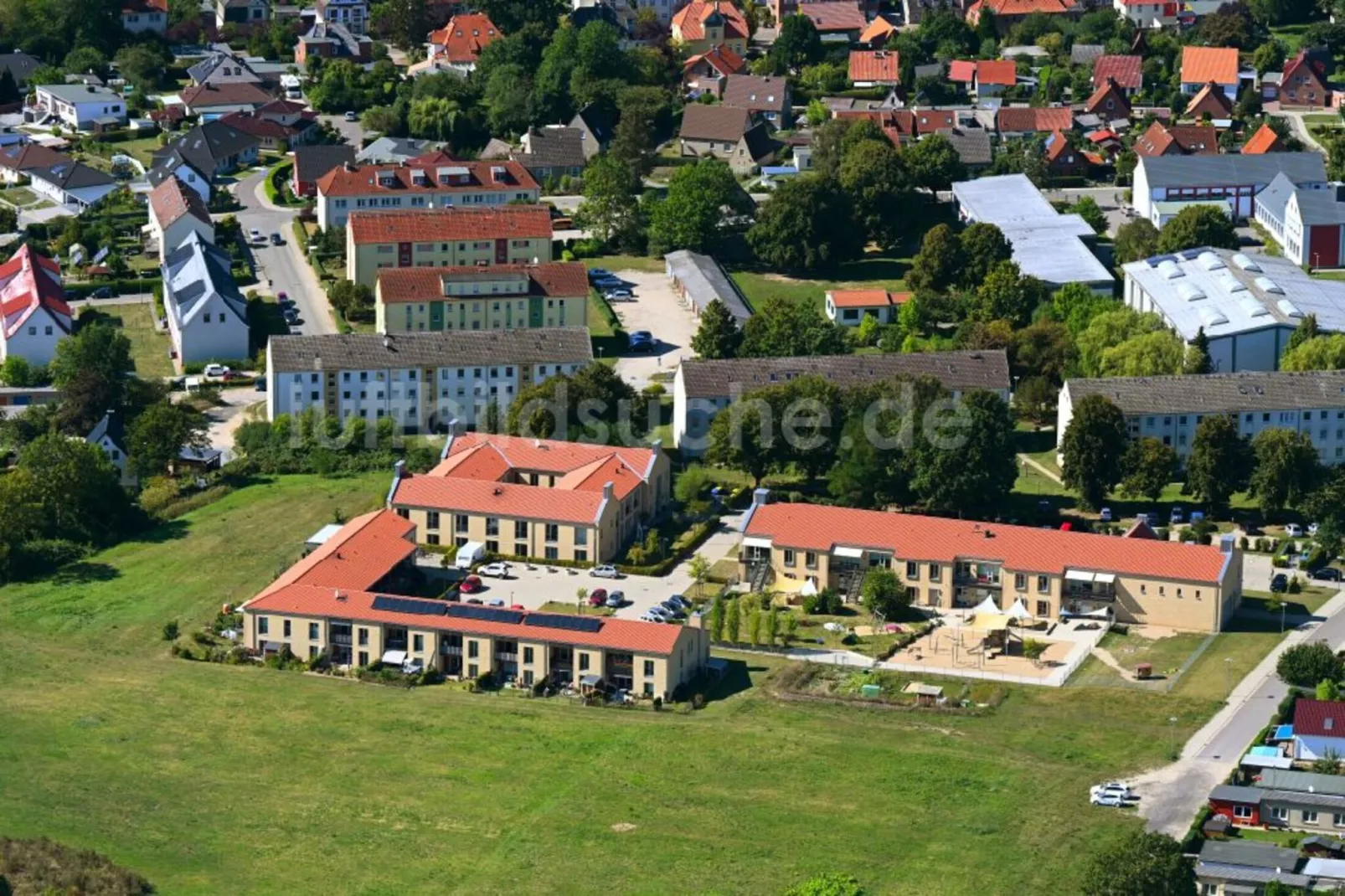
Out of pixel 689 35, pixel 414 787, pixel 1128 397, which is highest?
pixel 689 35

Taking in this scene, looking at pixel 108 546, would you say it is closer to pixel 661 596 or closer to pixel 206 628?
pixel 206 628

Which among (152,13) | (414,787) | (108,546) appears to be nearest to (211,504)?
(108,546)

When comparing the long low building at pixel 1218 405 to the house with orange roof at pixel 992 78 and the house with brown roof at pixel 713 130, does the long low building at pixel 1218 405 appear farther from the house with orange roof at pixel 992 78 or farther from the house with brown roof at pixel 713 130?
the house with orange roof at pixel 992 78

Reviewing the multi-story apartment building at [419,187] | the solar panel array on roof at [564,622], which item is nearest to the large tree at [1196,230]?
the multi-story apartment building at [419,187]

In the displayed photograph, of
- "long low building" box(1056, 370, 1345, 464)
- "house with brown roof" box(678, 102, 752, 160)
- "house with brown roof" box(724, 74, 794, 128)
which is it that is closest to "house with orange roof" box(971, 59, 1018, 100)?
"house with brown roof" box(724, 74, 794, 128)

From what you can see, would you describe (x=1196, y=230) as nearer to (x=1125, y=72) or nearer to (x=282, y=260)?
(x=1125, y=72)

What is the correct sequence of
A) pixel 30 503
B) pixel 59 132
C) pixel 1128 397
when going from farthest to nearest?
pixel 59 132 → pixel 1128 397 → pixel 30 503

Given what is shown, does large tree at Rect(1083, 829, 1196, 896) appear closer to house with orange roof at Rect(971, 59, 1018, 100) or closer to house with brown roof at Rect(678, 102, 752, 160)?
house with brown roof at Rect(678, 102, 752, 160)
